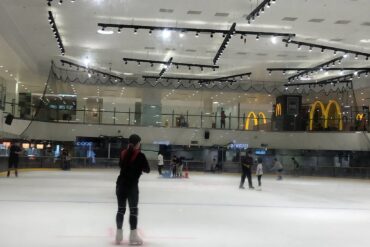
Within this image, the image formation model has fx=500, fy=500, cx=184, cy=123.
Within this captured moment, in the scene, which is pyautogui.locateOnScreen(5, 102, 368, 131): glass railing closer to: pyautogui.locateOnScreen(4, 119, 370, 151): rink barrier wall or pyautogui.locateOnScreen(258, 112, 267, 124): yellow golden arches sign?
pyautogui.locateOnScreen(258, 112, 267, 124): yellow golden arches sign

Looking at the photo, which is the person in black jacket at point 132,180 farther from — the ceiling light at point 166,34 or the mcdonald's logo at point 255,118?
the mcdonald's logo at point 255,118

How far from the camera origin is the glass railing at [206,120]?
33938mm

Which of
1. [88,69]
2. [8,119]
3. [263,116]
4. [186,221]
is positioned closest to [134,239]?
[186,221]

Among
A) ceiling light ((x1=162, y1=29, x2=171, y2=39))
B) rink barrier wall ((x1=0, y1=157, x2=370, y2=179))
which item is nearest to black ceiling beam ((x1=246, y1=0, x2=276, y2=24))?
ceiling light ((x1=162, y1=29, x2=171, y2=39))

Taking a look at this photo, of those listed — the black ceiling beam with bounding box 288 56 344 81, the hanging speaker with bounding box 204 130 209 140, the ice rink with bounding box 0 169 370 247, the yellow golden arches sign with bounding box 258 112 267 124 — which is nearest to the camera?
the ice rink with bounding box 0 169 370 247

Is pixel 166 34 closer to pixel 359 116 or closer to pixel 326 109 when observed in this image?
pixel 326 109

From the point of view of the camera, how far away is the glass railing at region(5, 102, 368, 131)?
33938 mm

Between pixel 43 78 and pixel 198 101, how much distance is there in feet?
39.8

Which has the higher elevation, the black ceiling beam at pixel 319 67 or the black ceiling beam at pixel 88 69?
the black ceiling beam at pixel 88 69

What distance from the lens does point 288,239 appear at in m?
7.25

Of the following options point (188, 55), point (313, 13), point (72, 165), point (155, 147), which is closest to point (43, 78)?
point (72, 165)

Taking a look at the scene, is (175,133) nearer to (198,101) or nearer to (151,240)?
(198,101)

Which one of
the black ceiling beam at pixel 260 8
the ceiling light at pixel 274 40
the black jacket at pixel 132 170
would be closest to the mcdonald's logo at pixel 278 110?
the ceiling light at pixel 274 40

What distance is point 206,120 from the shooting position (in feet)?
118
